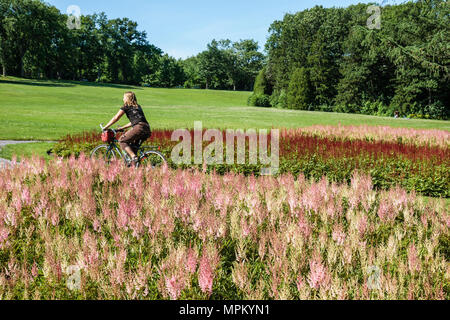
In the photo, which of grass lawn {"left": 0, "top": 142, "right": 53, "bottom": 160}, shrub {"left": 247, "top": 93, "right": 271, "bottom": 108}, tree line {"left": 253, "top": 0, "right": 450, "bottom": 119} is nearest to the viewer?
grass lawn {"left": 0, "top": 142, "right": 53, "bottom": 160}

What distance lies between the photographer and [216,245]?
3.22 meters

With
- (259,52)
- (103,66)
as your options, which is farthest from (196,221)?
(259,52)

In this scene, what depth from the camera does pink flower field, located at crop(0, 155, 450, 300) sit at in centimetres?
237

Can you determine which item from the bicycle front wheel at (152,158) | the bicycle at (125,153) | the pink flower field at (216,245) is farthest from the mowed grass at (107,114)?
the pink flower field at (216,245)

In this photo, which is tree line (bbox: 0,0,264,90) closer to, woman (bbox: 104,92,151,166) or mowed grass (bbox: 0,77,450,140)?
mowed grass (bbox: 0,77,450,140)

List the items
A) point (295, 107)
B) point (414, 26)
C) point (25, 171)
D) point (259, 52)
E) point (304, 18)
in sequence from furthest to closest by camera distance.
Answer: point (259, 52) < point (304, 18) < point (295, 107) < point (414, 26) < point (25, 171)

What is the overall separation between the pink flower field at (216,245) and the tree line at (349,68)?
3166cm

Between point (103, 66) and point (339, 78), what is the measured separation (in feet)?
224

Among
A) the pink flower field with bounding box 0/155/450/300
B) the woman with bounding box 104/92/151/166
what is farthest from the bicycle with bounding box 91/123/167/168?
the pink flower field with bounding box 0/155/450/300

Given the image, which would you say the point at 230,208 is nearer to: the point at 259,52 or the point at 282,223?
the point at 282,223

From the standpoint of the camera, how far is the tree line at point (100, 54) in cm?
7062

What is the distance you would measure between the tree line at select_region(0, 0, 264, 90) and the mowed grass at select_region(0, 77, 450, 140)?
31.7 ft

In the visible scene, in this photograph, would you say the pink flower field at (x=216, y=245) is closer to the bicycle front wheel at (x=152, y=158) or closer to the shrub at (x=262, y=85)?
the bicycle front wheel at (x=152, y=158)
